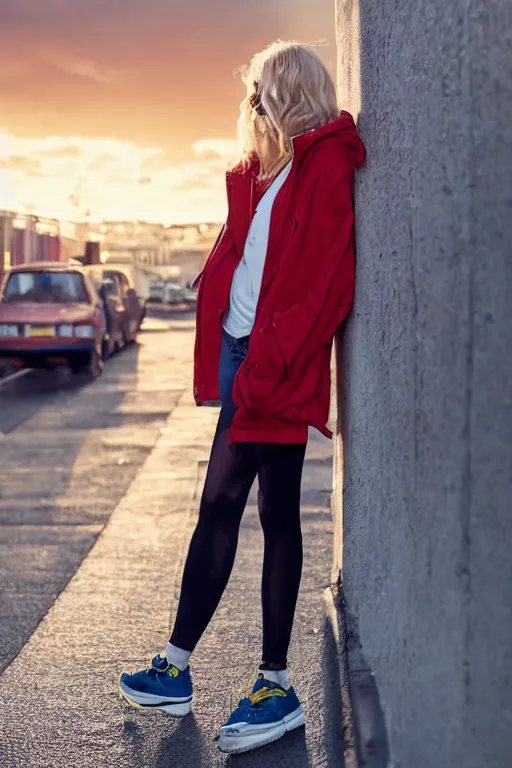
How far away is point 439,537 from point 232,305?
1.00 meters

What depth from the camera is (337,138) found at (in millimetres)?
2625

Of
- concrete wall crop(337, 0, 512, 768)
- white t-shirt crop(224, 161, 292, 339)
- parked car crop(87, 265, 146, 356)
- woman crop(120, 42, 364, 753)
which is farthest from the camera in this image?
parked car crop(87, 265, 146, 356)

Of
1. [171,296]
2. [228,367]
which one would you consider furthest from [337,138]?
[171,296]

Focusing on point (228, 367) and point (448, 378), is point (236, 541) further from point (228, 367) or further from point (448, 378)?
point (448, 378)

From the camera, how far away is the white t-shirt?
2.71 metres

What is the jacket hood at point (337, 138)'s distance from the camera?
8.50 feet

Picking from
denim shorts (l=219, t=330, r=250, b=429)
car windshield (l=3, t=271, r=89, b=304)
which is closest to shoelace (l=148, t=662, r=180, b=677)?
denim shorts (l=219, t=330, r=250, b=429)

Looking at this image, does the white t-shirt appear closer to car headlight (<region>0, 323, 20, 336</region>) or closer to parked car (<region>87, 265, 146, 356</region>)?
car headlight (<region>0, 323, 20, 336</region>)

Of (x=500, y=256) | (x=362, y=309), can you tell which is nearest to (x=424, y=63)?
(x=500, y=256)

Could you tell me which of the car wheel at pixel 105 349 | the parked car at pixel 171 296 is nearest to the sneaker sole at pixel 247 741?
the car wheel at pixel 105 349

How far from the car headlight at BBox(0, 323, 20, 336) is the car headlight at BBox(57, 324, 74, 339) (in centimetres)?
57

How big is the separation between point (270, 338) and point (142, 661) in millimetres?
1488

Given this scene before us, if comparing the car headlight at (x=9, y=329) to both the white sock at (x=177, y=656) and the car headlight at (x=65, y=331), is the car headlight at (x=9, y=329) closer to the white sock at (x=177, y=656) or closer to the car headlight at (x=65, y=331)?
the car headlight at (x=65, y=331)

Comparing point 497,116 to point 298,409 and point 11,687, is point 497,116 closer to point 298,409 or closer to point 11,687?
point 298,409
